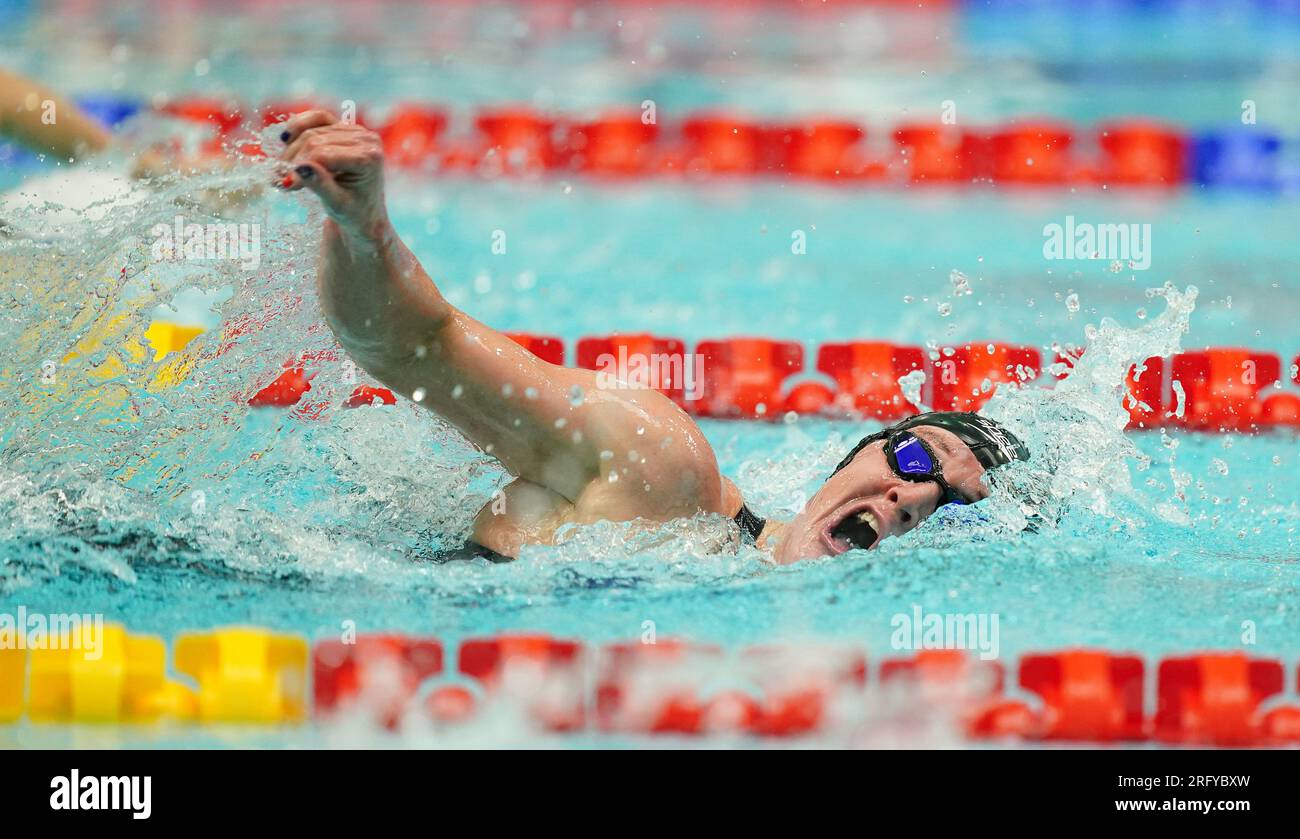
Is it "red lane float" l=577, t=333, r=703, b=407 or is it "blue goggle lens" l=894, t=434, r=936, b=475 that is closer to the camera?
"blue goggle lens" l=894, t=434, r=936, b=475

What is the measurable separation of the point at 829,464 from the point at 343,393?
106cm

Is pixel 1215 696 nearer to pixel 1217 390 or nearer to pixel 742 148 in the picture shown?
pixel 1217 390

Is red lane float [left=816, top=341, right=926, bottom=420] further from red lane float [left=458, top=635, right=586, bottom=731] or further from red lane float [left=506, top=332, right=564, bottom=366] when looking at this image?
red lane float [left=458, top=635, right=586, bottom=731]

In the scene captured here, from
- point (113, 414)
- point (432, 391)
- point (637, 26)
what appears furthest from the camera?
point (637, 26)

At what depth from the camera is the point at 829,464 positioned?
9.21 ft

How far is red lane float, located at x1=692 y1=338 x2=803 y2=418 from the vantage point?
328cm

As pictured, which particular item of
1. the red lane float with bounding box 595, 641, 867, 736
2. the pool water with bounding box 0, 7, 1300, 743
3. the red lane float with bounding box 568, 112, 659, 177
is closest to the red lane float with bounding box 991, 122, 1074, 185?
the red lane float with bounding box 568, 112, 659, 177

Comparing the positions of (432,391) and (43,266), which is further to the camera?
(43,266)

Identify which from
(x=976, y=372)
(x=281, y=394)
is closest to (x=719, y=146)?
(x=976, y=372)

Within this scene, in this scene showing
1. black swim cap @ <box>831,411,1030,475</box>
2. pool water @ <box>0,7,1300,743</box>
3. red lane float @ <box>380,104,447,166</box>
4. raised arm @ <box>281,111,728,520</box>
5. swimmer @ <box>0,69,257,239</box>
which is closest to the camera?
raised arm @ <box>281,111,728,520</box>

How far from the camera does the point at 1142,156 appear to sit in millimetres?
4402

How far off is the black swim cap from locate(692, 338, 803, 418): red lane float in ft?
3.85

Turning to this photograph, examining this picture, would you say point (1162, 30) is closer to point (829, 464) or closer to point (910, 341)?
point (910, 341)

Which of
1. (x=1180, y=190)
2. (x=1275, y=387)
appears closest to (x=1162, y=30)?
(x=1180, y=190)
